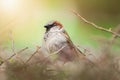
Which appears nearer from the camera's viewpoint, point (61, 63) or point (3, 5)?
point (61, 63)

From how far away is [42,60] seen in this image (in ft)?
1.64

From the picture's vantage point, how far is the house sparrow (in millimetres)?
546

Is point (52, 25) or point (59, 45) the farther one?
point (52, 25)

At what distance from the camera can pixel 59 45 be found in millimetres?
740

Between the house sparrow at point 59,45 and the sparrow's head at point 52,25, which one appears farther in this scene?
the sparrow's head at point 52,25

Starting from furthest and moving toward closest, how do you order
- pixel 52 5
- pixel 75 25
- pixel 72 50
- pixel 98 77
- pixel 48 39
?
pixel 52 5 < pixel 75 25 < pixel 48 39 < pixel 72 50 < pixel 98 77

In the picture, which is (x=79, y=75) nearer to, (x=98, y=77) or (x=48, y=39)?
(x=98, y=77)

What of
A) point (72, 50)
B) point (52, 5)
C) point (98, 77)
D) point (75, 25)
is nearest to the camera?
point (98, 77)

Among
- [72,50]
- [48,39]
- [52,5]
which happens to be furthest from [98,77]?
[52,5]

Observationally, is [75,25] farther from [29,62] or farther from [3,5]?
[29,62]

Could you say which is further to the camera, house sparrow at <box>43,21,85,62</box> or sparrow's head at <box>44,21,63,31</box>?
sparrow's head at <box>44,21,63,31</box>

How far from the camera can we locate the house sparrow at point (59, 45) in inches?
21.5

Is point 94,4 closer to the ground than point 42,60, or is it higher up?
closer to the ground

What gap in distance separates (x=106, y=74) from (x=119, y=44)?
0.06m
